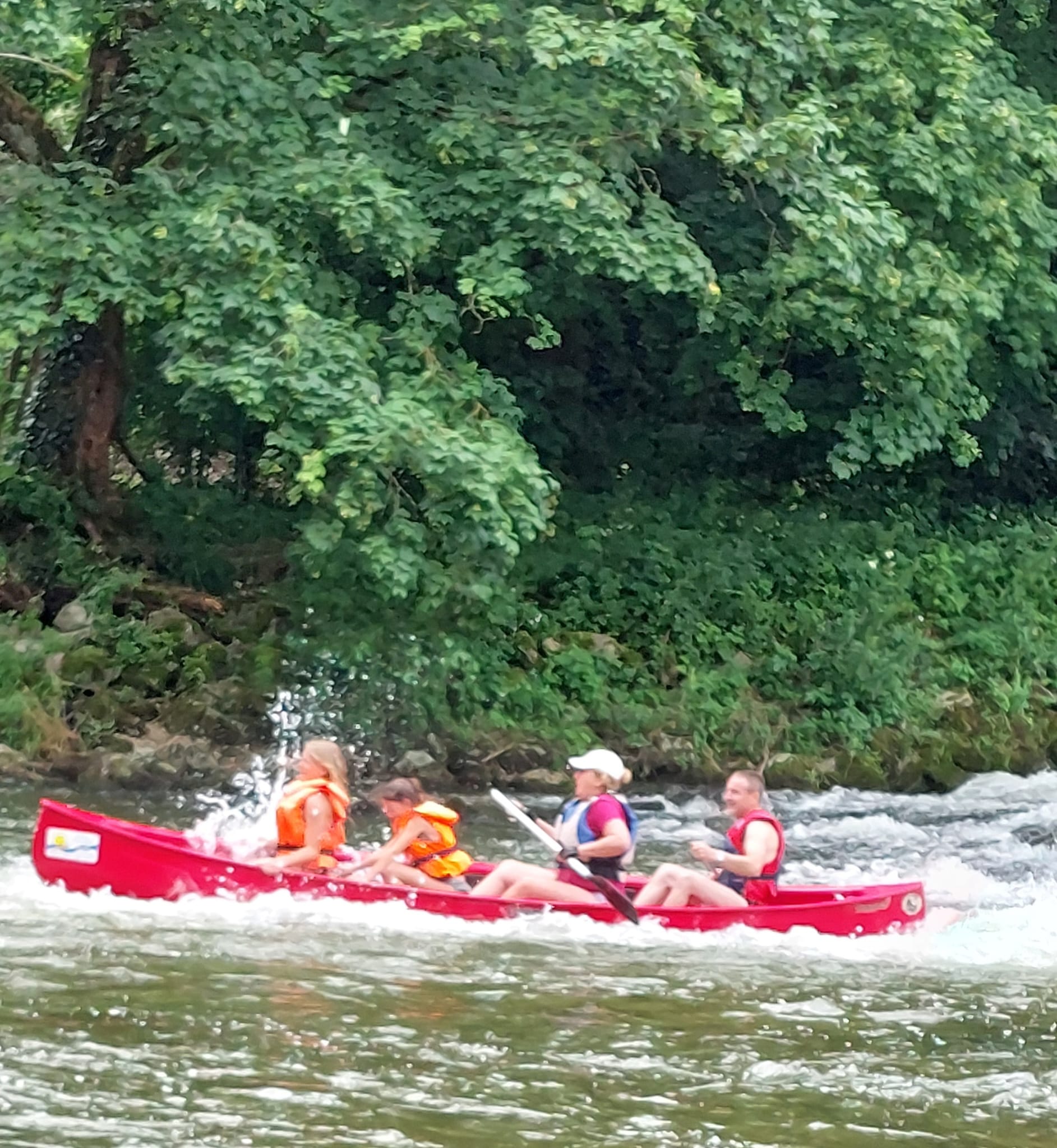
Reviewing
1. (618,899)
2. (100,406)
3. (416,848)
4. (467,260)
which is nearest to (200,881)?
(416,848)

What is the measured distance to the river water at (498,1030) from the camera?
6504mm

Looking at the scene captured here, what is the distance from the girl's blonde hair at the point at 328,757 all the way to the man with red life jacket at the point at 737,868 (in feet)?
6.19

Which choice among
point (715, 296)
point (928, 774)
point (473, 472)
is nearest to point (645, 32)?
point (715, 296)

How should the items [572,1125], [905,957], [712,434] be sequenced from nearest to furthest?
[572,1125]
[905,957]
[712,434]

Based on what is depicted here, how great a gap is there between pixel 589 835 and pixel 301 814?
1.68 metres

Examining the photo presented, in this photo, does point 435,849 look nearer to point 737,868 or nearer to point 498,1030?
point 737,868

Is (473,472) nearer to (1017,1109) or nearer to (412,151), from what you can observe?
(412,151)

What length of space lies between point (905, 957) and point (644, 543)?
852 cm

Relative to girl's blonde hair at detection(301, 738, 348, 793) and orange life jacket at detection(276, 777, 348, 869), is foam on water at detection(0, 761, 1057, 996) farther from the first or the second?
girl's blonde hair at detection(301, 738, 348, 793)

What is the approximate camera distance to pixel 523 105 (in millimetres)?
13969

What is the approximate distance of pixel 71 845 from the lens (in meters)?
10.3

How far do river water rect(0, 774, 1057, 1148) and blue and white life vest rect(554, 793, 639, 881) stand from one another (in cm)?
50

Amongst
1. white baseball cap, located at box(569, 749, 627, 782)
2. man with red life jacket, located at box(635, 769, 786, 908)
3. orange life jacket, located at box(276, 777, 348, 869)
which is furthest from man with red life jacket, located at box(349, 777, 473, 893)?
man with red life jacket, located at box(635, 769, 786, 908)

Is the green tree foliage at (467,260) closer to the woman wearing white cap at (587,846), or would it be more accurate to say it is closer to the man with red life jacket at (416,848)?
the man with red life jacket at (416,848)
